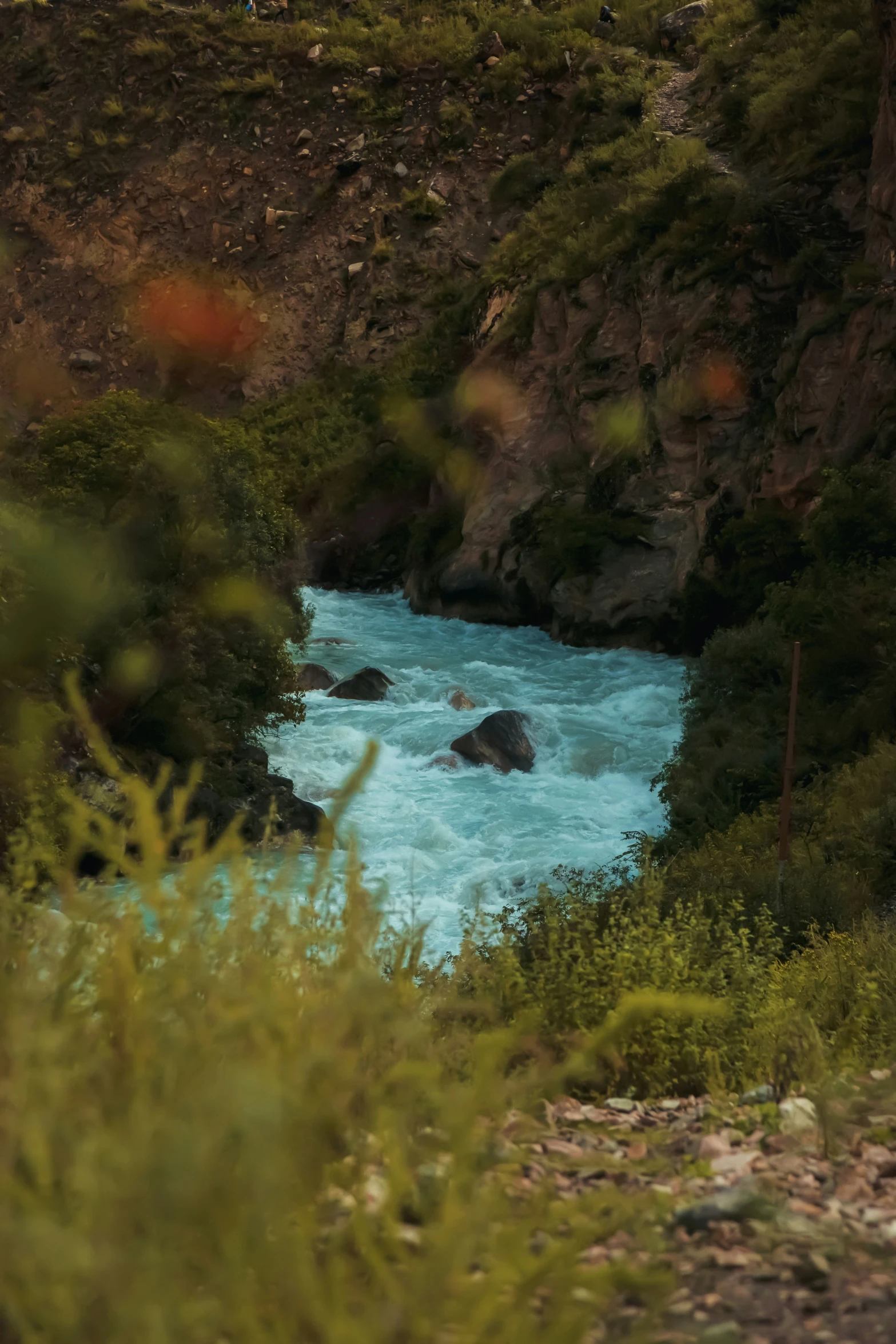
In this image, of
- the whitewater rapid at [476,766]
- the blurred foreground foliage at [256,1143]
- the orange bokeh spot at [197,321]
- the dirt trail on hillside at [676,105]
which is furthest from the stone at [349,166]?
the blurred foreground foliage at [256,1143]

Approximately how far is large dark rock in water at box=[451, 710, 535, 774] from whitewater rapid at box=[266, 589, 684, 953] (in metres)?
0.20

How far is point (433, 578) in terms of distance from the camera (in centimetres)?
2870

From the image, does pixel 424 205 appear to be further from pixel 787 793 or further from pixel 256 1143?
pixel 256 1143

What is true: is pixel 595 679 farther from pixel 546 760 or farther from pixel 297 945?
pixel 297 945

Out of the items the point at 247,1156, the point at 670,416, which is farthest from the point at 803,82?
the point at 247,1156

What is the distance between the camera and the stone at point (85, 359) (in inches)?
1612

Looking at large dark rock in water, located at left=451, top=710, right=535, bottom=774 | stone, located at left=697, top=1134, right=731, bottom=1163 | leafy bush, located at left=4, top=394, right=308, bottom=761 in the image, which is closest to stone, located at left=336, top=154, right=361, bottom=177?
leafy bush, located at left=4, top=394, right=308, bottom=761

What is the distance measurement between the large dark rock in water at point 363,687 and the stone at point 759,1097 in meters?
15.8

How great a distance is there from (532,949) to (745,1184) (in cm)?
344

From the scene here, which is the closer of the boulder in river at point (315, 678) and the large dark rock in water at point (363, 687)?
the large dark rock in water at point (363, 687)

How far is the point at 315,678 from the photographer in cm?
2144

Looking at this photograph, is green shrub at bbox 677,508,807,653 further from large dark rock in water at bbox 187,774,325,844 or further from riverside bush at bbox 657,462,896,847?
large dark rock in water at bbox 187,774,325,844

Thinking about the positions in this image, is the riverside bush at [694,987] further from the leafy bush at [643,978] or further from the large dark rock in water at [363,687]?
the large dark rock in water at [363,687]

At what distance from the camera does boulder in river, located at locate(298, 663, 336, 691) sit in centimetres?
2119
